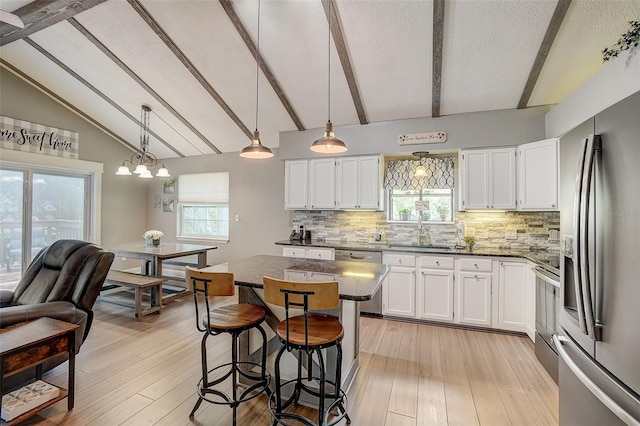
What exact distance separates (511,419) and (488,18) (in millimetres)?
3367

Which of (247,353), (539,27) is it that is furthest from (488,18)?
(247,353)

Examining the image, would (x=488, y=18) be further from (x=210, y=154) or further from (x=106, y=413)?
(x=210, y=154)

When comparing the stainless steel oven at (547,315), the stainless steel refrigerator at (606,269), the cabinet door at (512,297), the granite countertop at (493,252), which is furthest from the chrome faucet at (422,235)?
the stainless steel refrigerator at (606,269)

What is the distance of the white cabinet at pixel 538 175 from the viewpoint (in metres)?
3.29

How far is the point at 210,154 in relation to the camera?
242 inches

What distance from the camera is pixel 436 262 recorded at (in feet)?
12.1

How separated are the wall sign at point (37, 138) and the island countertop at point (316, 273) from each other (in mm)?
4679

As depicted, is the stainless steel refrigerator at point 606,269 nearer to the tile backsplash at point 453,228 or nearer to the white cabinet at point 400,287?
the white cabinet at point 400,287

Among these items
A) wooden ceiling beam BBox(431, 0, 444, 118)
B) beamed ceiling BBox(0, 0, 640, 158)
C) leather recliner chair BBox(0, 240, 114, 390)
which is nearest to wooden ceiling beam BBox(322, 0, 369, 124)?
beamed ceiling BBox(0, 0, 640, 158)

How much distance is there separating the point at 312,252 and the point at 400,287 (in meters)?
1.37

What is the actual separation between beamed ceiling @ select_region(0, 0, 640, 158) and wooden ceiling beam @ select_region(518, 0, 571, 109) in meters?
0.01

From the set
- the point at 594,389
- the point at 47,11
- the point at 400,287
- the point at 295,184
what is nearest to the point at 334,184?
the point at 295,184

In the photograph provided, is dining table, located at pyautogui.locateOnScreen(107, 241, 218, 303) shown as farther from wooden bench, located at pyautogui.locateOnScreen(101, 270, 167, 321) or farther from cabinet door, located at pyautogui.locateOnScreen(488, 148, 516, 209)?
cabinet door, located at pyautogui.locateOnScreen(488, 148, 516, 209)

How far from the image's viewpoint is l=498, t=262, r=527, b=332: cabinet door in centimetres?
338
